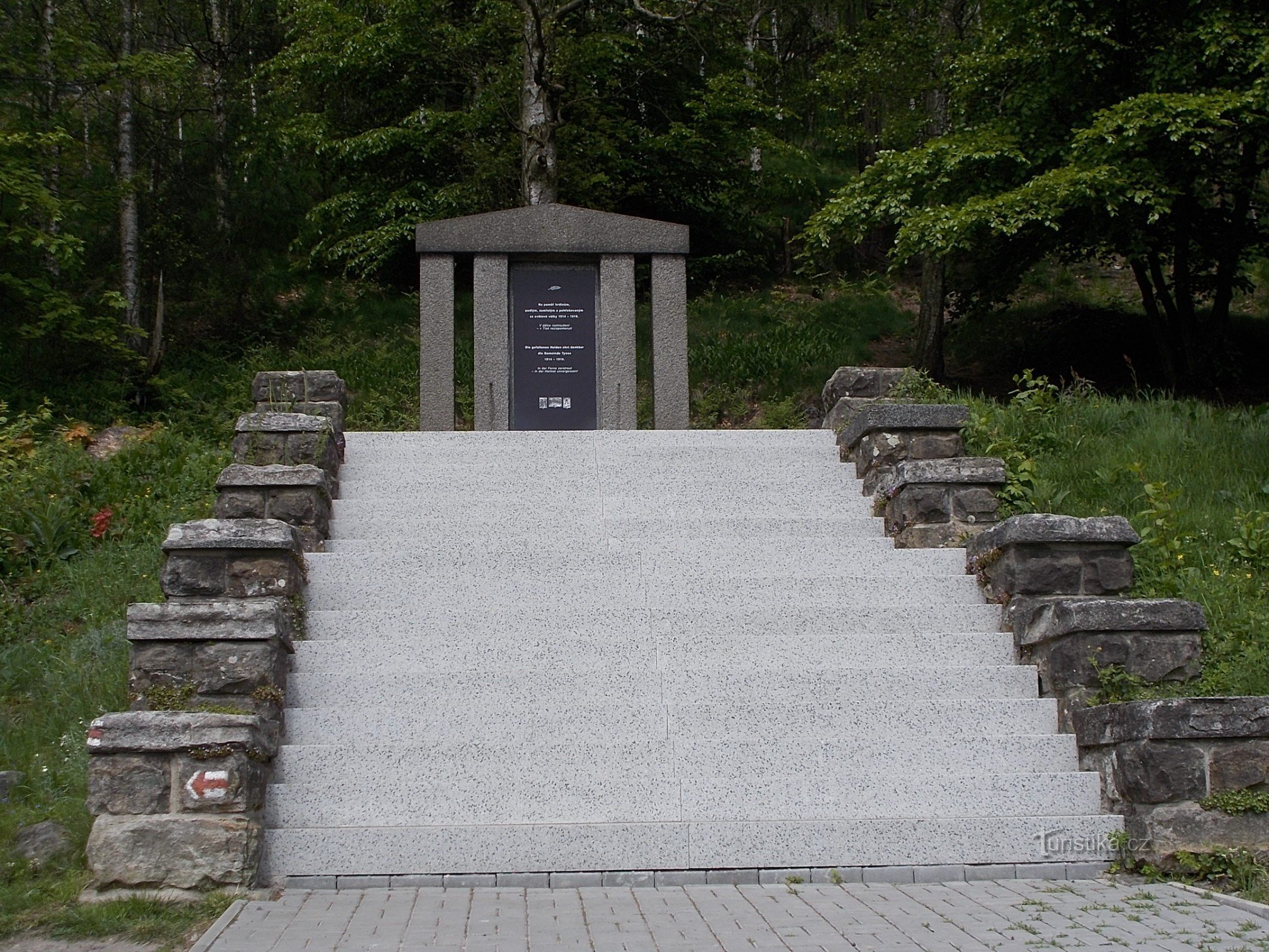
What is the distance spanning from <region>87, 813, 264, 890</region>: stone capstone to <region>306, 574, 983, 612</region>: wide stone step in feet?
6.05

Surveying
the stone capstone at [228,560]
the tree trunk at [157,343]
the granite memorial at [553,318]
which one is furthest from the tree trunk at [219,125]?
the stone capstone at [228,560]

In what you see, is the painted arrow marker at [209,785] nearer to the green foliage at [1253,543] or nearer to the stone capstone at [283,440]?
the stone capstone at [283,440]

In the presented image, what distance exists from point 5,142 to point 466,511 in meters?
7.35

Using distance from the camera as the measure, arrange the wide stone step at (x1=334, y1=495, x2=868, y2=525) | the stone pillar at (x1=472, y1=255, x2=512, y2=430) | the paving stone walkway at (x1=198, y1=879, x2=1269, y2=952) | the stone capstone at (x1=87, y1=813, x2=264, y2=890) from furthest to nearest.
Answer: the stone pillar at (x1=472, y1=255, x2=512, y2=430) < the wide stone step at (x1=334, y1=495, x2=868, y2=525) < the stone capstone at (x1=87, y1=813, x2=264, y2=890) < the paving stone walkway at (x1=198, y1=879, x2=1269, y2=952)

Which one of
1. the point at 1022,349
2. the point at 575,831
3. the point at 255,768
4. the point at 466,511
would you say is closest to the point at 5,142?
the point at 466,511

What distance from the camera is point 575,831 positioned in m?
4.98

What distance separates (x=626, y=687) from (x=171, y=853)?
2.11 meters

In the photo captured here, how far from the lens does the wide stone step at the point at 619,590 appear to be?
6484 millimetres

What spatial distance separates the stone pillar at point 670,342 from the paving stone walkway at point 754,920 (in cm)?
738

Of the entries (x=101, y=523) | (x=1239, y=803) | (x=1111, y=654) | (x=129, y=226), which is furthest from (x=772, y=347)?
(x=1239, y=803)

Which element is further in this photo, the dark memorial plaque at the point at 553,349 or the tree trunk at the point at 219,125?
the tree trunk at the point at 219,125

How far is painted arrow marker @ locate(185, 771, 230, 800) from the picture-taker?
482 cm

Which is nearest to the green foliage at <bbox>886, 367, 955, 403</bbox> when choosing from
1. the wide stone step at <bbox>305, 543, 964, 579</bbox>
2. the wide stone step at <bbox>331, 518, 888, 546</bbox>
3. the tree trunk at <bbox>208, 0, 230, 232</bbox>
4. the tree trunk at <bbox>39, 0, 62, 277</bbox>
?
the wide stone step at <bbox>331, 518, 888, 546</bbox>

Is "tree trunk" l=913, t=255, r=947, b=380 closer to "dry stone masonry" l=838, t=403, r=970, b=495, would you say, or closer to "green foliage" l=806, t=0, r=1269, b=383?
"green foliage" l=806, t=0, r=1269, b=383
